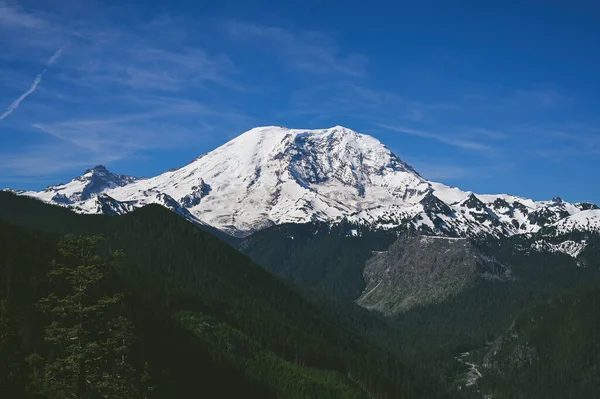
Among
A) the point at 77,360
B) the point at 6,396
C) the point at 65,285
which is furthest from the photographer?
the point at 65,285

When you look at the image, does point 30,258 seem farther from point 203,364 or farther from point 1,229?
point 203,364

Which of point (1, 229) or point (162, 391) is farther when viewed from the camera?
point (1, 229)

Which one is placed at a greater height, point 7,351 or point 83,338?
point 83,338

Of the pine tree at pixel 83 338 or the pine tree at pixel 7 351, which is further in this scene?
the pine tree at pixel 7 351

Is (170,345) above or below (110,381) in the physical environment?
below

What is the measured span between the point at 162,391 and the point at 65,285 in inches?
1394

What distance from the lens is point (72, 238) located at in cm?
4084

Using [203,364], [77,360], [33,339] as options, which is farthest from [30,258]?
[77,360]

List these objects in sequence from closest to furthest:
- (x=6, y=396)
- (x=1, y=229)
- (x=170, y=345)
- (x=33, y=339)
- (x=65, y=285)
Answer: (x=6, y=396) → (x=33, y=339) → (x=65, y=285) → (x=1, y=229) → (x=170, y=345)

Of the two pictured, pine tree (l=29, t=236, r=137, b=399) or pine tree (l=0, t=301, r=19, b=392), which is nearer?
pine tree (l=29, t=236, r=137, b=399)

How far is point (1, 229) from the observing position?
175m

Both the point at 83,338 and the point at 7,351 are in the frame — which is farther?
the point at 7,351

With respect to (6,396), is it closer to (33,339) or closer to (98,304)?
(98,304)

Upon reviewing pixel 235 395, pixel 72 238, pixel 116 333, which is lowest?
pixel 235 395
